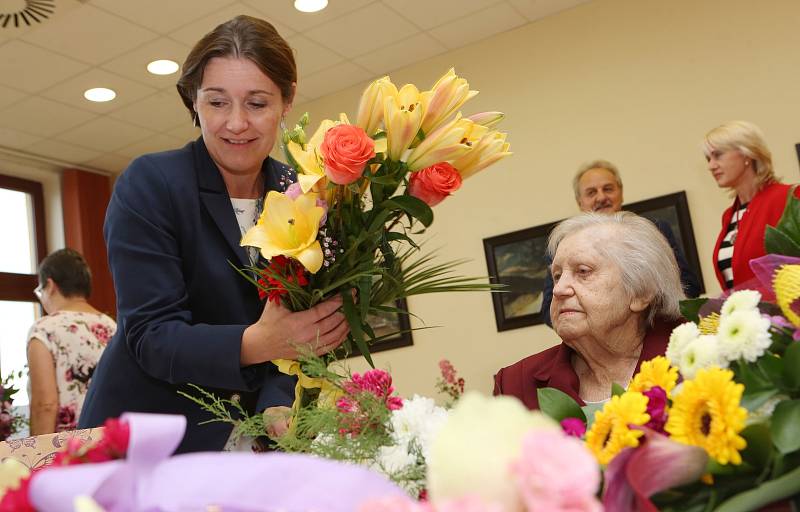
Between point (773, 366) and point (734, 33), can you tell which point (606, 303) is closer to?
point (773, 366)

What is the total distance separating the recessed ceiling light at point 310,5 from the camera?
4.70 metres

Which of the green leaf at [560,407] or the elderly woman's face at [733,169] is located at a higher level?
the elderly woman's face at [733,169]

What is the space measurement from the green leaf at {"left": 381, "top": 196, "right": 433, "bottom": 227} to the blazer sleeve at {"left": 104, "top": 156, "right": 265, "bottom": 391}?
1.02ft

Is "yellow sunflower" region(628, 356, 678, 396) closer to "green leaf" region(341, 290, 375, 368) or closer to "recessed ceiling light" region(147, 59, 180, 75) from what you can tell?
"green leaf" region(341, 290, 375, 368)

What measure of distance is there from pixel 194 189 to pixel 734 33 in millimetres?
4007

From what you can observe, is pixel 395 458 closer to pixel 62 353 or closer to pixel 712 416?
pixel 712 416

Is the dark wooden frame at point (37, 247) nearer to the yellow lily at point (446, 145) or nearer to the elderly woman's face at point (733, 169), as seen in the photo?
the elderly woman's face at point (733, 169)

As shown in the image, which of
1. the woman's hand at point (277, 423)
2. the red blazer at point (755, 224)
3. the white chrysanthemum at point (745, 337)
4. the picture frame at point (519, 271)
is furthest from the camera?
the picture frame at point (519, 271)

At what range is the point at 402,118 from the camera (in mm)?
1143

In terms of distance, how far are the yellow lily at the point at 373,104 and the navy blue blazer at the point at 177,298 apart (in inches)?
15.2

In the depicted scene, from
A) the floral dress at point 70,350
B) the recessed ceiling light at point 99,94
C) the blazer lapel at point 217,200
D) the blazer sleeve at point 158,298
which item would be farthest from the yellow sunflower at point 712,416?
the recessed ceiling light at point 99,94

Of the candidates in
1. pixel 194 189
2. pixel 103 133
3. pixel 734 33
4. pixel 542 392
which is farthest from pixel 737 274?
pixel 103 133

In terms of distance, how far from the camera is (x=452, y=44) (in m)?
5.52

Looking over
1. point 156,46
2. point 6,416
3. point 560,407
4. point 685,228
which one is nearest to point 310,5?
point 156,46
